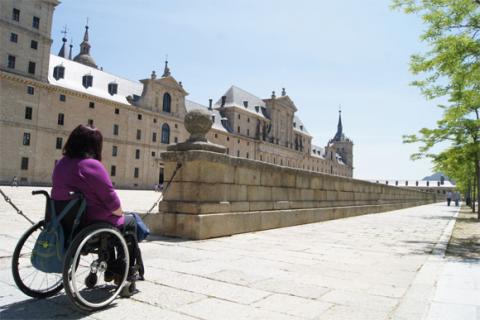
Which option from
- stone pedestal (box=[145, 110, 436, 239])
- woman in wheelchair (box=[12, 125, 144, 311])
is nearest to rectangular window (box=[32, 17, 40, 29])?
stone pedestal (box=[145, 110, 436, 239])

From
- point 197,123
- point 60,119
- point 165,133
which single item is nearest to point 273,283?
point 197,123

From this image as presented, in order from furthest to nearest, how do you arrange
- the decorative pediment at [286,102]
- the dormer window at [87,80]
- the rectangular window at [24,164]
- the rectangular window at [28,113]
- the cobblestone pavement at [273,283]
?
the decorative pediment at [286,102] → the dormer window at [87,80] → the rectangular window at [28,113] → the rectangular window at [24,164] → the cobblestone pavement at [273,283]

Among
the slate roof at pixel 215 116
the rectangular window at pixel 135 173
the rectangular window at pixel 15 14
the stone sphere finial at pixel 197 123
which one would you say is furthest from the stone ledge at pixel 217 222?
the slate roof at pixel 215 116

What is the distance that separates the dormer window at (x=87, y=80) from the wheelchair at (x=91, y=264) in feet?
154

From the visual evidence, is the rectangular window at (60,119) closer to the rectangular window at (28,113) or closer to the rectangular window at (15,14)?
the rectangular window at (28,113)

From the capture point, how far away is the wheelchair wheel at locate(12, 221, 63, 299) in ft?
10.2

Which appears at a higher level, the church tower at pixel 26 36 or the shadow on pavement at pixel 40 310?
the church tower at pixel 26 36

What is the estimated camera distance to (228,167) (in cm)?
773

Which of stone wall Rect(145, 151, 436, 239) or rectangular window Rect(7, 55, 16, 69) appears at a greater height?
rectangular window Rect(7, 55, 16, 69)

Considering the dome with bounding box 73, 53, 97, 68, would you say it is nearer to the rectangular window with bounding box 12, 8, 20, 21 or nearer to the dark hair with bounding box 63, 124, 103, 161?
the rectangular window with bounding box 12, 8, 20, 21

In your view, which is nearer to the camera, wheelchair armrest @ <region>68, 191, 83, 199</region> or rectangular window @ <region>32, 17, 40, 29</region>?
wheelchair armrest @ <region>68, 191, 83, 199</region>

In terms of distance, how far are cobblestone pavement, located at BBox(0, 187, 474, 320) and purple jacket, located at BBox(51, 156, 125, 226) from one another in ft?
2.69

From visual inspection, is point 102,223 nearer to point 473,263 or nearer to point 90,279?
point 90,279

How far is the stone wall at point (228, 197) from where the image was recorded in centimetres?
708
